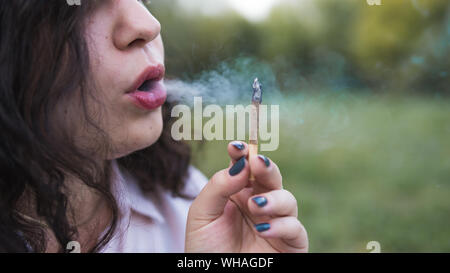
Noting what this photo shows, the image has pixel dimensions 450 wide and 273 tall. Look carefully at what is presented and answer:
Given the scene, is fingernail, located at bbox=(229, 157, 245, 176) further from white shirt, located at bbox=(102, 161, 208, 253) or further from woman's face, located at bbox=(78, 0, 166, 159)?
white shirt, located at bbox=(102, 161, 208, 253)

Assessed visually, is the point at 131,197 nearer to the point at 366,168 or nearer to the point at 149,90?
the point at 149,90

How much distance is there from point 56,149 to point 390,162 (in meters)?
2.67

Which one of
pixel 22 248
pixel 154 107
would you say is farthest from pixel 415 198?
pixel 22 248

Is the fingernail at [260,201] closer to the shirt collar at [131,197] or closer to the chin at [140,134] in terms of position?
the chin at [140,134]

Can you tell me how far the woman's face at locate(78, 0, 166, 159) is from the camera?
30.5 inches

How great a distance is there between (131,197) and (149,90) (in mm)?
366

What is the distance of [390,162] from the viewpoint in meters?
2.97

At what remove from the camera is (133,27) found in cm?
78

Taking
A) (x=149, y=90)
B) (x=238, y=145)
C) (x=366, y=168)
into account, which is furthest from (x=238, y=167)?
(x=366, y=168)

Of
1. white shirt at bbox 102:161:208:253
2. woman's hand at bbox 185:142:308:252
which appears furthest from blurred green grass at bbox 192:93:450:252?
woman's hand at bbox 185:142:308:252

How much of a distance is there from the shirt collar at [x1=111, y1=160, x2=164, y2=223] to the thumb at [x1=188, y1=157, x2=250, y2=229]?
0.26m

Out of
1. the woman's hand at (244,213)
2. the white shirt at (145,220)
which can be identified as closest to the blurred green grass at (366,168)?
the white shirt at (145,220)

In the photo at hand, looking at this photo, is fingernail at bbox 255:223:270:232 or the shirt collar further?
the shirt collar

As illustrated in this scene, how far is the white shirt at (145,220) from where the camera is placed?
101 cm
